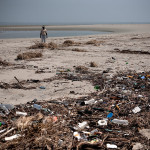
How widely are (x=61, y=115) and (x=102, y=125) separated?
0.89m

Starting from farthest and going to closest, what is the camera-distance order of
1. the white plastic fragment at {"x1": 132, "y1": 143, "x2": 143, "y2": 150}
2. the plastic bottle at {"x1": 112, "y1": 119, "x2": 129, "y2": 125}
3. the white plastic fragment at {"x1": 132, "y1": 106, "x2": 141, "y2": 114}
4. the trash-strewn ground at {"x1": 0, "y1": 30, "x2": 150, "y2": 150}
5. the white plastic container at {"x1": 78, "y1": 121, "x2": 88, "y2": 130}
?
the white plastic fragment at {"x1": 132, "y1": 106, "x2": 141, "y2": 114}
the plastic bottle at {"x1": 112, "y1": 119, "x2": 129, "y2": 125}
the white plastic container at {"x1": 78, "y1": 121, "x2": 88, "y2": 130}
the trash-strewn ground at {"x1": 0, "y1": 30, "x2": 150, "y2": 150}
the white plastic fragment at {"x1": 132, "y1": 143, "x2": 143, "y2": 150}

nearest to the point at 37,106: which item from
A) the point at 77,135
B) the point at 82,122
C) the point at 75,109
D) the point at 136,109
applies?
the point at 75,109

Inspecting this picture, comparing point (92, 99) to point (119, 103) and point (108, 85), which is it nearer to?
point (119, 103)

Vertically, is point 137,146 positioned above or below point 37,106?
below

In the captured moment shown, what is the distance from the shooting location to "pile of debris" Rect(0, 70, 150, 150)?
2.98 meters

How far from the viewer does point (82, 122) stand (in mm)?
3658

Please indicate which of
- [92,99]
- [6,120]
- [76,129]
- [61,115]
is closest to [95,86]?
[92,99]

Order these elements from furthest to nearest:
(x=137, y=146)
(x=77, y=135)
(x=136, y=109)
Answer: (x=136, y=109)
(x=77, y=135)
(x=137, y=146)

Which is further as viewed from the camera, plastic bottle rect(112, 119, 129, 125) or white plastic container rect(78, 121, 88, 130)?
plastic bottle rect(112, 119, 129, 125)

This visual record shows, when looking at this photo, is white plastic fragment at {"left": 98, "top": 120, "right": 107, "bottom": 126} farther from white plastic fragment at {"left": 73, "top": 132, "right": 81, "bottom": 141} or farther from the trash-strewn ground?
white plastic fragment at {"left": 73, "top": 132, "right": 81, "bottom": 141}

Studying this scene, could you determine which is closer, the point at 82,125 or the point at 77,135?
the point at 77,135

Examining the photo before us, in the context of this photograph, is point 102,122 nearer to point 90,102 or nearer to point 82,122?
point 82,122

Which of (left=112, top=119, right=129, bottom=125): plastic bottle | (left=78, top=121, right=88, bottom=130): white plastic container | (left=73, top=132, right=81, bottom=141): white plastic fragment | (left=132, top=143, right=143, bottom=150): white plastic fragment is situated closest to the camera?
(left=132, top=143, right=143, bottom=150): white plastic fragment

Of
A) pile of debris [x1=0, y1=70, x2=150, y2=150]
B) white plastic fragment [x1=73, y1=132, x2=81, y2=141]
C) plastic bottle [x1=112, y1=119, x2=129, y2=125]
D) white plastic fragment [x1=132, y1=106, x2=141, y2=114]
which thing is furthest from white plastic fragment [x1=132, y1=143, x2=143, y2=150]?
white plastic fragment [x1=132, y1=106, x2=141, y2=114]
